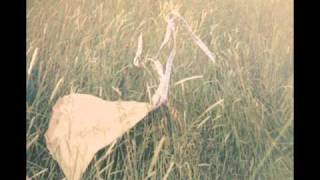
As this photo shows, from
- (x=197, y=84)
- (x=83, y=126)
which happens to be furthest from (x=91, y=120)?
(x=197, y=84)

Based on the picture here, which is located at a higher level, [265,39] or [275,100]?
[265,39]

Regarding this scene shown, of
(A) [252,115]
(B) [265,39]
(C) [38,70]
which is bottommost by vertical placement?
(A) [252,115]

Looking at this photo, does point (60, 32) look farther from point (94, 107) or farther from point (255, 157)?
point (255, 157)

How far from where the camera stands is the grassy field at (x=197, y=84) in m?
2.19

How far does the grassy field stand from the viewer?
219 centimetres

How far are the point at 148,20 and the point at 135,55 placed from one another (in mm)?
155

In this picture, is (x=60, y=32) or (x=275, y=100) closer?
(x=275, y=100)

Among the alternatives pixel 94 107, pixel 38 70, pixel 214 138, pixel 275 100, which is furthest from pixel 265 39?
pixel 38 70

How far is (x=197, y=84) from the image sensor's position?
7.34 ft

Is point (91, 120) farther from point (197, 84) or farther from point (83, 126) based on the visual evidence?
point (197, 84)

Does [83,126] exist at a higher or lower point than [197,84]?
lower

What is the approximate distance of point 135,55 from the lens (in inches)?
89.9

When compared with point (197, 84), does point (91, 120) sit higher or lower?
lower

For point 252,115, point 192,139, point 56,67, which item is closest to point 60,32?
point 56,67
